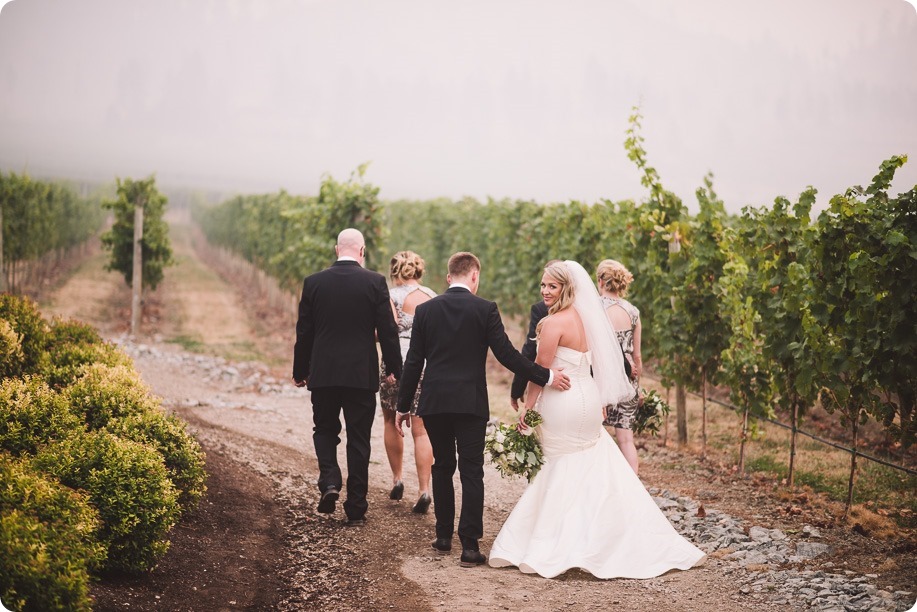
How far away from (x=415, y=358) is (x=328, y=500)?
1412mm

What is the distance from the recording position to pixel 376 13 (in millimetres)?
43062

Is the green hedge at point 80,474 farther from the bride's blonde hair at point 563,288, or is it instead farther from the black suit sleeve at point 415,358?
the bride's blonde hair at point 563,288

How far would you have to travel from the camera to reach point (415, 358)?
5.46 meters

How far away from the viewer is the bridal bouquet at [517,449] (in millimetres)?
5414

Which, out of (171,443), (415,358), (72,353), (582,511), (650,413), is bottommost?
(582,511)

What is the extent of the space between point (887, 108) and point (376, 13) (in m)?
31.2

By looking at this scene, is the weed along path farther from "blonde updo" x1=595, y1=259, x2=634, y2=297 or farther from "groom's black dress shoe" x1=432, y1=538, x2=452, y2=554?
"blonde updo" x1=595, y1=259, x2=634, y2=297

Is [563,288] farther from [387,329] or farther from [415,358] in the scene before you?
[387,329]

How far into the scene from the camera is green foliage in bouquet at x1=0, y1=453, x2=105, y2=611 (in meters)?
3.34

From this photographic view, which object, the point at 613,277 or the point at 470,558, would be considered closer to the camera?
the point at 470,558

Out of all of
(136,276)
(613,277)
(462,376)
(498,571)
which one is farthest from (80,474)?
(136,276)

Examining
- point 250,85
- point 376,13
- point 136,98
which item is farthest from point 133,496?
point 250,85

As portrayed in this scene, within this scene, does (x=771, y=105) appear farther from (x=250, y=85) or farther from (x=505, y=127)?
(x=250, y=85)

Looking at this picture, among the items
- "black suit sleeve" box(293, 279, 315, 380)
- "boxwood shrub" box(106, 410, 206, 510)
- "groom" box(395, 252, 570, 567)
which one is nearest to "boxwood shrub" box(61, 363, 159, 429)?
"boxwood shrub" box(106, 410, 206, 510)
